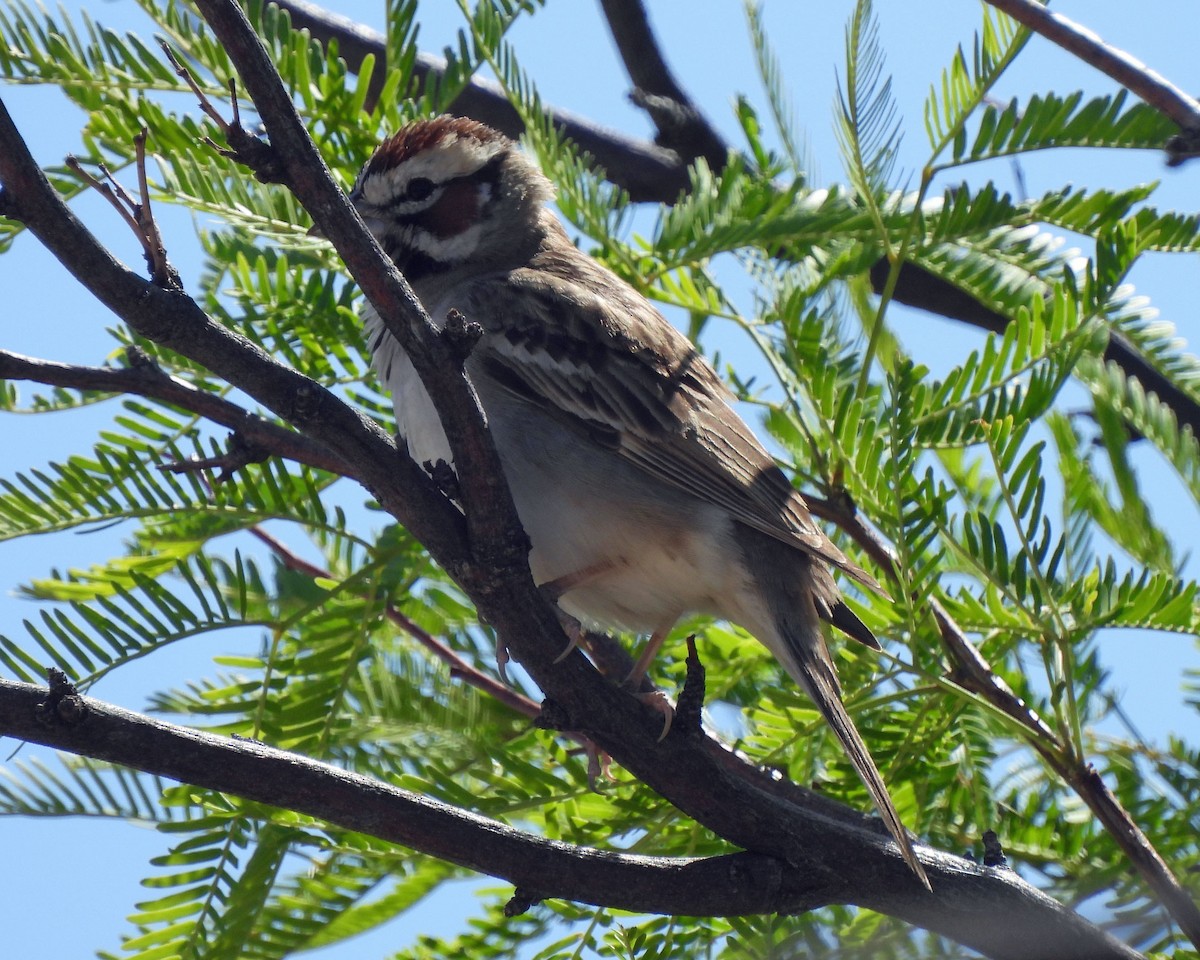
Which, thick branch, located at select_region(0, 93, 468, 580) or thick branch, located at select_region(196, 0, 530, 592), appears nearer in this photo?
thick branch, located at select_region(196, 0, 530, 592)

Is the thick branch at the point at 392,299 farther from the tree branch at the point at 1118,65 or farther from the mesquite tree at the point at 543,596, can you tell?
the tree branch at the point at 1118,65

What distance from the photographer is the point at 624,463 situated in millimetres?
3926

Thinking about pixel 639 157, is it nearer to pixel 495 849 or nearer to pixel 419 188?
pixel 419 188

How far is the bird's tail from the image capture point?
2.80 m

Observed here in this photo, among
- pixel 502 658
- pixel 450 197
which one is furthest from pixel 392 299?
→ pixel 450 197

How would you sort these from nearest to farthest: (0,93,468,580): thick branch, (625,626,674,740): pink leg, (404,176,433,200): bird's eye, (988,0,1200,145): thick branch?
(0,93,468,580): thick branch
(988,0,1200,145): thick branch
(625,626,674,740): pink leg
(404,176,433,200): bird's eye

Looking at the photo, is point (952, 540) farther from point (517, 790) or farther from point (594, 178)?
point (594, 178)

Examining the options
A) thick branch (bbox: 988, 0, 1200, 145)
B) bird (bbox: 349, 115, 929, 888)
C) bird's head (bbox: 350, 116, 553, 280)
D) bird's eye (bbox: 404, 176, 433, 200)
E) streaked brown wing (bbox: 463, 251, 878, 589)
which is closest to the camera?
thick branch (bbox: 988, 0, 1200, 145)

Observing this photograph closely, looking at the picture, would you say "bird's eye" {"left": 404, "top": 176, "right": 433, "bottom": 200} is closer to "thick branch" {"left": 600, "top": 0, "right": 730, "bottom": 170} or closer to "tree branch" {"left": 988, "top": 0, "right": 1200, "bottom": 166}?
"thick branch" {"left": 600, "top": 0, "right": 730, "bottom": 170}

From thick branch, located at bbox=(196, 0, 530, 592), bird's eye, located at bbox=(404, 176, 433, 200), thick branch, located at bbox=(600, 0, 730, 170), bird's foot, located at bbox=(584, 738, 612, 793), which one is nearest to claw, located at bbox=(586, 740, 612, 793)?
bird's foot, located at bbox=(584, 738, 612, 793)

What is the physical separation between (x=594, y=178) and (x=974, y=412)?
1.17 meters

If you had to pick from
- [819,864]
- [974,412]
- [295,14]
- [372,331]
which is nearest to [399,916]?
[819,864]

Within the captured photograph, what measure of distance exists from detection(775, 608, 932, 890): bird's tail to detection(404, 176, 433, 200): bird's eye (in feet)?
6.09

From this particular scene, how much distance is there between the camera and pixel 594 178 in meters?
3.81
